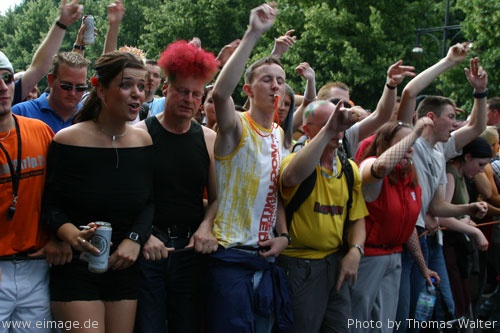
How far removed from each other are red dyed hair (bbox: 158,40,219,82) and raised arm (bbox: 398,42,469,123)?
2.25m

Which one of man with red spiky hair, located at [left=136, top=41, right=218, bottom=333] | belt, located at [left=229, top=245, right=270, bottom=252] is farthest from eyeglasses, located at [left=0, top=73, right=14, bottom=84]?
belt, located at [left=229, top=245, right=270, bottom=252]

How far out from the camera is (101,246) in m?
3.25

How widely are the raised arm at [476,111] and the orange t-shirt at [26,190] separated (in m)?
4.26

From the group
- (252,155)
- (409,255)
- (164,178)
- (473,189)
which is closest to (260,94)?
(252,155)

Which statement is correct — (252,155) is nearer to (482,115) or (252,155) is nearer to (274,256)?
(274,256)

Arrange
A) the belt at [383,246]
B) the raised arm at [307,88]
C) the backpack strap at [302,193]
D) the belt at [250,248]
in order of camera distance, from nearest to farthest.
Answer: the belt at [250,248] < the backpack strap at [302,193] < the belt at [383,246] < the raised arm at [307,88]

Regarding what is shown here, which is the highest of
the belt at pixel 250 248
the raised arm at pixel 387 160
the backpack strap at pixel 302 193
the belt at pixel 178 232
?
the raised arm at pixel 387 160

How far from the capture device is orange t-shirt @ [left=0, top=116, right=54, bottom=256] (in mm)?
3357

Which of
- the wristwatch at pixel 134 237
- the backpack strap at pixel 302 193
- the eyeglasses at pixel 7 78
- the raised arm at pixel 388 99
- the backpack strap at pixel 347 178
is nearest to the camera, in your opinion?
the eyeglasses at pixel 7 78

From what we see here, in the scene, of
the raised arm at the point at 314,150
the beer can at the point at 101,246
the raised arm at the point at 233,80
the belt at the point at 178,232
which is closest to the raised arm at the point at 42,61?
the raised arm at the point at 233,80

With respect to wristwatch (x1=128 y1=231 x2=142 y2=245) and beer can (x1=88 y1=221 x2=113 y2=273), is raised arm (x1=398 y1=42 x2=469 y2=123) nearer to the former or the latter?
wristwatch (x1=128 y1=231 x2=142 y2=245)

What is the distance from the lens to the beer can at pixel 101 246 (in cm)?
325

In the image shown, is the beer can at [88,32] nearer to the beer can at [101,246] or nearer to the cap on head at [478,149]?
the beer can at [101,246]

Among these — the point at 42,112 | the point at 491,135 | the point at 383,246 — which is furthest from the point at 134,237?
the point at 491,135
